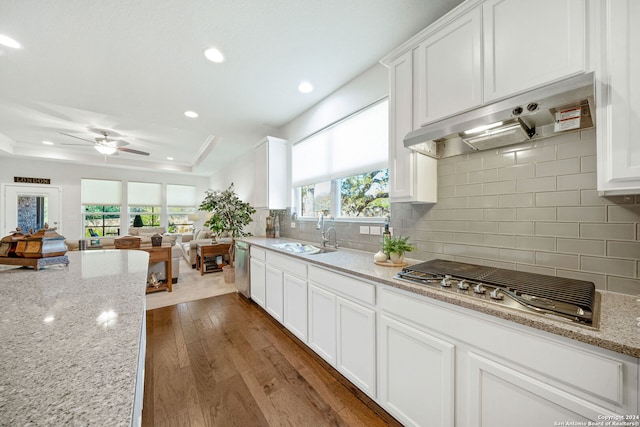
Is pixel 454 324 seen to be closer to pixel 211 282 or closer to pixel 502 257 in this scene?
→ pixel 502 257

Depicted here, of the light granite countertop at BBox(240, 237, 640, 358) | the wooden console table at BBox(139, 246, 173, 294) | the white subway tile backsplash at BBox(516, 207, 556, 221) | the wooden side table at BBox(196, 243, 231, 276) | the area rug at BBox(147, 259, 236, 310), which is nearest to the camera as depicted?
the light granite countertop at BBox(240, 237, 640, 358)

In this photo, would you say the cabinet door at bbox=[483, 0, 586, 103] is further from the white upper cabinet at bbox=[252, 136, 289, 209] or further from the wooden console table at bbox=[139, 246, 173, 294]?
the wooden console table at bbox=[139, 246, 173, 294]

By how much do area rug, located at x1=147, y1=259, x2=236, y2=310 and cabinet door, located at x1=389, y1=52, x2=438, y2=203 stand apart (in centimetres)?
326

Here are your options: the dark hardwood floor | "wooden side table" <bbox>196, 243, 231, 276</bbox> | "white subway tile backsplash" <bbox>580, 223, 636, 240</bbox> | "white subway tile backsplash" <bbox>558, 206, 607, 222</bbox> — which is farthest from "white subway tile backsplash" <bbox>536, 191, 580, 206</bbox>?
"wooden side table" <bbox>196, 243, 231, 276</bbox>

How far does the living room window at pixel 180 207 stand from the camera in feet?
26.1

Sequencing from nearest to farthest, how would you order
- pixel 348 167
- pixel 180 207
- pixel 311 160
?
pixel 348 167 → pixel 311 160 → pixel 180 207

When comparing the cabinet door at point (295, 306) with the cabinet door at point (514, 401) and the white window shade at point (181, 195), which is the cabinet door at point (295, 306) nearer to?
the cabinet door at point (514, 401)

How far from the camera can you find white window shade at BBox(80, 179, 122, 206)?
6.73m

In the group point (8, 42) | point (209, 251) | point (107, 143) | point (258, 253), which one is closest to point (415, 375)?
point (258, 253)

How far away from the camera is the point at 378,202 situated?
2.39m

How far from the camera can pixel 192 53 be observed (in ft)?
6.93

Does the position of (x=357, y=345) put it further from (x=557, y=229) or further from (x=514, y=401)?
(x=557, y=229)

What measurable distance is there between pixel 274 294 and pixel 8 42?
10.3ft

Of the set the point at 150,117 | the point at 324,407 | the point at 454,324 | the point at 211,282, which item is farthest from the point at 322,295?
the point at 150,117
